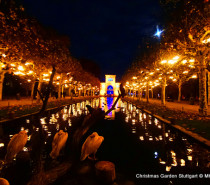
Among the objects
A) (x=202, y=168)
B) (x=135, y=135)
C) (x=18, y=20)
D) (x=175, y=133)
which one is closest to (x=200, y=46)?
(x=175, y=133)

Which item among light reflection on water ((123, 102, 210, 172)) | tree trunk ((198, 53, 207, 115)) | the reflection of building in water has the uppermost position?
the reflection of building in water

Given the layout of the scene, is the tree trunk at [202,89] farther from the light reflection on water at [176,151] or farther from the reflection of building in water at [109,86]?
the reflection of building in water at [109,86]

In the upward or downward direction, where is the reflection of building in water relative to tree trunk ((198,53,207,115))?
upward

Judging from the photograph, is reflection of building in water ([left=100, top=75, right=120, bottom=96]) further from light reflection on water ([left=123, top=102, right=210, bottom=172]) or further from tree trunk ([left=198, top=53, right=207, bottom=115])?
light reflection on water ([left=123, top=102, right=210, bottom=172])

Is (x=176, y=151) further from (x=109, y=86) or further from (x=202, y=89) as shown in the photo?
(x=109, y=86)

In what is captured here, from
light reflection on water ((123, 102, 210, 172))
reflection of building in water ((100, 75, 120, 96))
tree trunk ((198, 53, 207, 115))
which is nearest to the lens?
light reflection on water ((123, 102, 210, 172))

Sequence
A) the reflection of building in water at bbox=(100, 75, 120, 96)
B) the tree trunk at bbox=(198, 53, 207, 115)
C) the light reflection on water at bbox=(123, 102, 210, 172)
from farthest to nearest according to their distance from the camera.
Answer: the reflection of building in water at bbox=(100, 75, 120, 96) → the tree trunk at bbox=(198, 53, 207, 115) → the light reflection on water at bbox=(123, 102, 210, 172)

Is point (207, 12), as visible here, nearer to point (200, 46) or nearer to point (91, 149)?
point (200, 46)

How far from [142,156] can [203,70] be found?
12.3 metres

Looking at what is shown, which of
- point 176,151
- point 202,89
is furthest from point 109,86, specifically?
point 176,151

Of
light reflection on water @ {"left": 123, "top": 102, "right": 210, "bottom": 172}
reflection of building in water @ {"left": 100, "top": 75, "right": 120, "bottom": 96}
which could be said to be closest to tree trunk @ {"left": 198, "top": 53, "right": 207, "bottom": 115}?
light reflection on water @ {"left": 123, "top": 102, "right": 210, "bottom": 172}

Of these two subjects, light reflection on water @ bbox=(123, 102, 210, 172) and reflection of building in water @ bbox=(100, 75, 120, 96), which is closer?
light reflection on water @ bbox=(123, 102, 210, 172)

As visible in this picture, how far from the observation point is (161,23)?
15266 millimetres

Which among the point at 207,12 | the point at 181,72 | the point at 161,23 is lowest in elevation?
the point at 181,72
